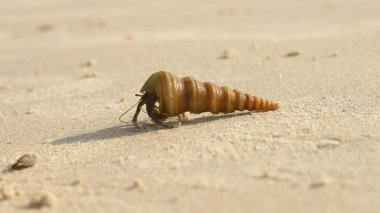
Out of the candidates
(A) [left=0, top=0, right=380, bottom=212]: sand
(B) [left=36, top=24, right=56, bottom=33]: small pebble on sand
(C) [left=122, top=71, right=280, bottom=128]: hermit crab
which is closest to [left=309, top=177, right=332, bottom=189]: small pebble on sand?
(A) [left=0, top=0, right=380, bottom=212]: sand

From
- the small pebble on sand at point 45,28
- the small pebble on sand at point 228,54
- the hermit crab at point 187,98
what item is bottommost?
the small pebble on sand at point 228,54

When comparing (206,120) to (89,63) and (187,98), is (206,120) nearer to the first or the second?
(187,98)

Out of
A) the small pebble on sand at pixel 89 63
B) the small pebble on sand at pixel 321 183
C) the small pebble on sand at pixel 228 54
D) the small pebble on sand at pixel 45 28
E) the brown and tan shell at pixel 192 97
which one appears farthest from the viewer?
the small pebble on sand at pixel 45 28

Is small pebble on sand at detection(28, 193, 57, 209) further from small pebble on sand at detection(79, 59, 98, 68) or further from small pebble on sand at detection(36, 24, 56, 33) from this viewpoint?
small pebble on sand at detection(36, 24, 56, 33)

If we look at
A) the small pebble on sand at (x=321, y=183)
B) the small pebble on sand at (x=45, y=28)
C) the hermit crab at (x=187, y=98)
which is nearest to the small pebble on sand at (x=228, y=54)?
the hermit crab at (x=187, y=98)

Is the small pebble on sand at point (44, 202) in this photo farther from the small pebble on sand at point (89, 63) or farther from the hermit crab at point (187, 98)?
the small pebble on sand at point (89, 63)

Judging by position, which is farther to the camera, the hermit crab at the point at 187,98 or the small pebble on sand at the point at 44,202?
the hermit crab at the point at 187,98
